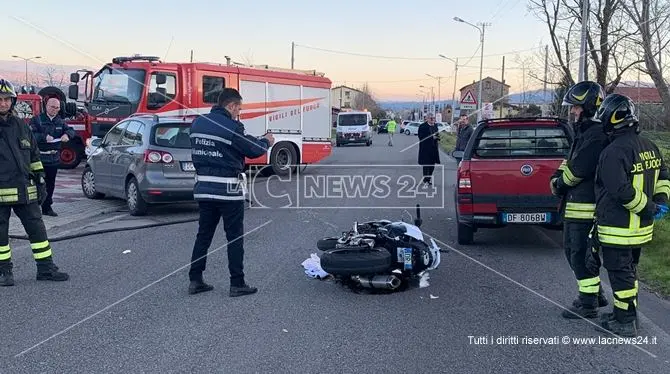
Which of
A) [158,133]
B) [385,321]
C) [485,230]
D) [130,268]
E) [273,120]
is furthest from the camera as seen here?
[273,120]

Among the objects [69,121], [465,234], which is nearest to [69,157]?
[69,121]

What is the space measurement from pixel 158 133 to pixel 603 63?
14158 mm

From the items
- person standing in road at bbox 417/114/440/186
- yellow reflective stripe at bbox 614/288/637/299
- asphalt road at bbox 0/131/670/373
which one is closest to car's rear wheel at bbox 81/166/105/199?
asphalt road at bbox 0/131/670/373

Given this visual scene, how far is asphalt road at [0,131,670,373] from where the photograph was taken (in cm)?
447

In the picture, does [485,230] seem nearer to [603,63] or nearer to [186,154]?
[186,154]

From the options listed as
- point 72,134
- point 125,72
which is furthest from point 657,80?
point 125,72

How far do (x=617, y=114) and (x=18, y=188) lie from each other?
18.6 feet

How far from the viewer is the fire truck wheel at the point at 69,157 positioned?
19.4 meters

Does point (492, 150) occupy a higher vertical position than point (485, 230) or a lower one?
higher

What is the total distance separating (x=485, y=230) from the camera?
1009 cm

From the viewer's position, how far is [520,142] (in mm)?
8773

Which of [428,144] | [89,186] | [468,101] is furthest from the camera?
[468,101]

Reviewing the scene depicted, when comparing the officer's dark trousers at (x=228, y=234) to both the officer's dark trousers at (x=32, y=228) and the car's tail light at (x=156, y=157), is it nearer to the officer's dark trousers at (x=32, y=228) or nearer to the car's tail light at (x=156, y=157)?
the officer's dark trousers at (x=32, y=228)

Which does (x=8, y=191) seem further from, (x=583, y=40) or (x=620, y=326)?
(x=583, y=40)
